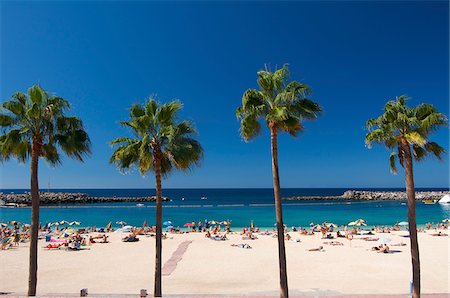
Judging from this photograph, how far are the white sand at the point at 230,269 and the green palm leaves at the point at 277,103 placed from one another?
28.0ft

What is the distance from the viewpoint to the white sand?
54.5ft

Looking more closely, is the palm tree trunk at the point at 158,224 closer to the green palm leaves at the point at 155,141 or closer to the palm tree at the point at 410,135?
the green palm leaves at the point at 155,141

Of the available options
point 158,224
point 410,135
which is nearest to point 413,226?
point 410,135

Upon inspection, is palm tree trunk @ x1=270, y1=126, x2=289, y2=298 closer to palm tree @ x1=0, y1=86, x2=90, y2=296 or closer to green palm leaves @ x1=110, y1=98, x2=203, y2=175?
green palm leaves @ x1=110, y1=98, x2=203, y2=175

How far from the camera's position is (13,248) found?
1171 inches

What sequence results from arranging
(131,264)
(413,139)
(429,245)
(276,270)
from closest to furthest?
(413,139), (276,270), (131,264), (429,245)

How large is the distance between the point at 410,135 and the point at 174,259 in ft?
62.0

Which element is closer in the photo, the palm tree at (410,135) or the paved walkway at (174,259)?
the palm tree at (410,135)

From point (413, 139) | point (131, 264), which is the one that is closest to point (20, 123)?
point (413, 139)

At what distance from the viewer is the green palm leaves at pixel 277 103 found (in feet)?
A: 34.3

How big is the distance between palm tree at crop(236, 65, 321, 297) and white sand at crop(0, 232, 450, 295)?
6.59m

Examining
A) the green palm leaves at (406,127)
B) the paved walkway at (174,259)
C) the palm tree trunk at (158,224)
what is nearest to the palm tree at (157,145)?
the palm tree trunk at (158,224)

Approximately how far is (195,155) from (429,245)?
27.9 metres

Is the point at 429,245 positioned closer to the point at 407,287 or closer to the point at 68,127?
the point at 407,287
